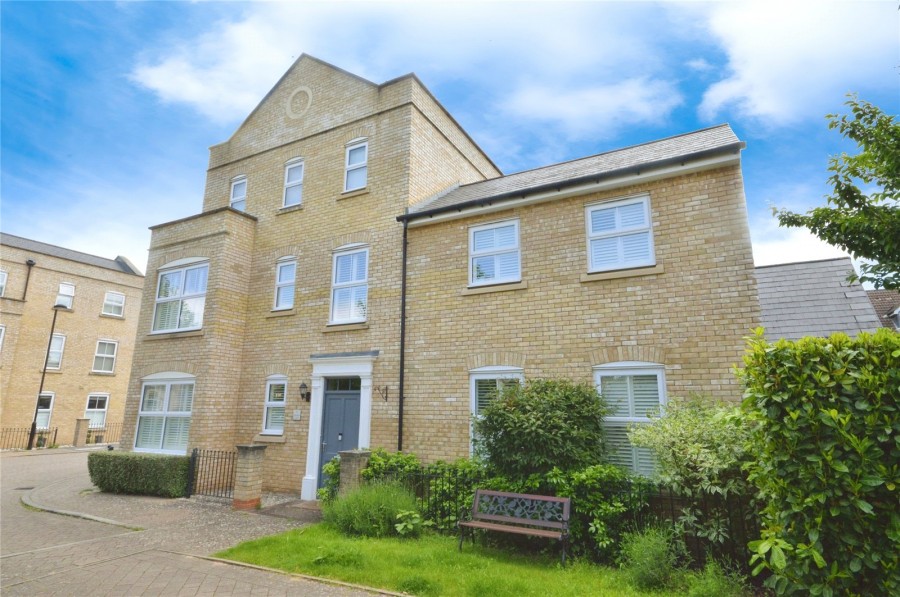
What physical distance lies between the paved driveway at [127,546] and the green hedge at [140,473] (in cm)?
34

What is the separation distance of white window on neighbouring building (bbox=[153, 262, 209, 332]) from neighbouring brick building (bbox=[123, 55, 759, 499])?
0.21 feet

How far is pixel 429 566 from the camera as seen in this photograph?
6094 millimetres

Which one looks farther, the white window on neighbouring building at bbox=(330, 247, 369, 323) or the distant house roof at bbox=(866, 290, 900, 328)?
the distant house roof at bbox=(866, 290, 900, 328)

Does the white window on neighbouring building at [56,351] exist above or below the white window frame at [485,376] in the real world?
above

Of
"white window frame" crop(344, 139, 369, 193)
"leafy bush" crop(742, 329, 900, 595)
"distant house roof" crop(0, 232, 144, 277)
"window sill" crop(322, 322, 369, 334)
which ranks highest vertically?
"distant house roof" crop(0, 232, 144, 277)

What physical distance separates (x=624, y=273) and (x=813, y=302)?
4.24 m

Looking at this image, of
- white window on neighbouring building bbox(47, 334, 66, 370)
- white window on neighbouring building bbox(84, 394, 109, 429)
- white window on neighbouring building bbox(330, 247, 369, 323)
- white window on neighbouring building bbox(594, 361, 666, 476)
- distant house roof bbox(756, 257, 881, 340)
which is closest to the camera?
white window on neighbouring building bbox(594, 361, 666, 476)

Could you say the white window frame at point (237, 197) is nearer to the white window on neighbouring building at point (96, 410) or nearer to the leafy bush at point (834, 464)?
the leafy bush at point (834, 464)

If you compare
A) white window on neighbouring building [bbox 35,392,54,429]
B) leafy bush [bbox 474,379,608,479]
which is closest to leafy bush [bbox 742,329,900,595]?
leafy bush [bbox 474,379,608,479]

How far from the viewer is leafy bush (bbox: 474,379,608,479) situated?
280 inches

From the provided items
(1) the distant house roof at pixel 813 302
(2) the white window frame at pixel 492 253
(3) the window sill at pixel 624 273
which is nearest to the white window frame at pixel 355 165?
(2) the white window frame at pixel 492 253

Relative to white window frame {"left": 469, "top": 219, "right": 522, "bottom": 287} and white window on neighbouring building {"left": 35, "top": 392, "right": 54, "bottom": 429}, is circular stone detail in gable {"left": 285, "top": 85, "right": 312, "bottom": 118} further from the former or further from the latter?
white window on neighbouring building {"left": 35, "top": 392, "right": 54, "bottom": 429}

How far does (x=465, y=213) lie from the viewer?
10.7 m

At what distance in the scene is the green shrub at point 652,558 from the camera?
546cm
